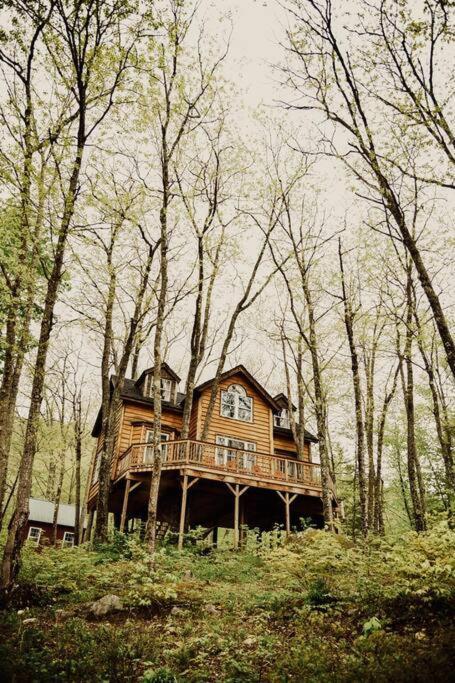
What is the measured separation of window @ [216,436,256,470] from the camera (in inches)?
701

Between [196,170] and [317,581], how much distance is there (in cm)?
1583

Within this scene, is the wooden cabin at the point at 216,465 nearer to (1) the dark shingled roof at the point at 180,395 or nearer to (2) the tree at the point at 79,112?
(1) the dark shingled roof at the point at 180,395

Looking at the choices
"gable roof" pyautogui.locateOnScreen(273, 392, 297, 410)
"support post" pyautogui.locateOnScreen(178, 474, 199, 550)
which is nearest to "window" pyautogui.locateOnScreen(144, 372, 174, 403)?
"support post" pyautogui.locateOnScreen(178, 474, 199, 550)

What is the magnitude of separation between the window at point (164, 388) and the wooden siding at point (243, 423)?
1.65 meters

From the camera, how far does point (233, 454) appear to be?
1941cm

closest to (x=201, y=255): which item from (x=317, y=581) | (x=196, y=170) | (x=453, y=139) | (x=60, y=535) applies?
(x=196, y=170)

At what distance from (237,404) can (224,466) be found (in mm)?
5851

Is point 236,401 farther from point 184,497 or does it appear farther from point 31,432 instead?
point 31,432

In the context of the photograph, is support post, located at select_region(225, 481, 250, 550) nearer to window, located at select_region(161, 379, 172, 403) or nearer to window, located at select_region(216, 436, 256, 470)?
window, located at select_region(216, 436, 256, 470)

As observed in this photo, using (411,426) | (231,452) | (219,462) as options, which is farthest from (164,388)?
(411,426)

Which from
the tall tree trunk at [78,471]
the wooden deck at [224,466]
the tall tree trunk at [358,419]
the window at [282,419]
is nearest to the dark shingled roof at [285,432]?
the window at [282,419]

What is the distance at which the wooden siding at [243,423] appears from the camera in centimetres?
2139

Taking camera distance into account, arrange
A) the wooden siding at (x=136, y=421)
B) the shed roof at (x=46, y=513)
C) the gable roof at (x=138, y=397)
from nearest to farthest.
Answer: the wooden siding at (x=136, y=421)
the gable roof at (x=138, y=397)
the shed roof at (x=46, y=513)

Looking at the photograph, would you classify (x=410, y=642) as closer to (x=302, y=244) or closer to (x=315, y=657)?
(x=315, y=657)
